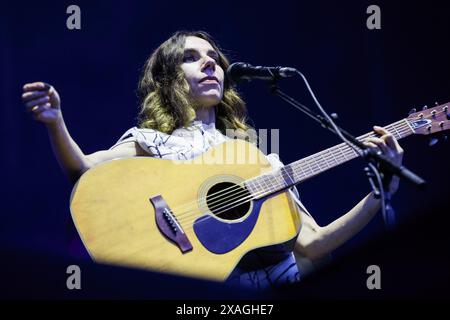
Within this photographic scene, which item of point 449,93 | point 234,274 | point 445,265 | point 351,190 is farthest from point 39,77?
point 445,265

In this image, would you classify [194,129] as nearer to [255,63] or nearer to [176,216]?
[176,216]

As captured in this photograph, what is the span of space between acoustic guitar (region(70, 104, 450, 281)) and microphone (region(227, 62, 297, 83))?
1.03ft

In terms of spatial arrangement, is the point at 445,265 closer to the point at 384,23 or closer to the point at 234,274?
the point at 234,274

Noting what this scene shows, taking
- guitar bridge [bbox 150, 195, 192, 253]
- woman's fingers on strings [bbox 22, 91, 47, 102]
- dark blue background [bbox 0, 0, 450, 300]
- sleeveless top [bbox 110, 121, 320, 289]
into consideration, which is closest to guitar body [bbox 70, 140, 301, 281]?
guitar bridge [bbox 150, 195, 192, 253]

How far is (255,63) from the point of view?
3938 mm

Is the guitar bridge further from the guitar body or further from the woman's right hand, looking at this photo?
the woman's right hand

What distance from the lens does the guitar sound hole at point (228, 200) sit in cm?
251

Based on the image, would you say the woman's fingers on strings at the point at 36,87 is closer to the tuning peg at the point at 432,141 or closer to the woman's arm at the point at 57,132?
the woman's arm at the point at 57,132

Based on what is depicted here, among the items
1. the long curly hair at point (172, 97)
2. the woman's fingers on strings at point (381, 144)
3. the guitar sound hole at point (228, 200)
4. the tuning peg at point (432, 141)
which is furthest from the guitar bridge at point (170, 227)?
the tuning peg at point (432, 141)

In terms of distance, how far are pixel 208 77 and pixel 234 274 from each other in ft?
3.21

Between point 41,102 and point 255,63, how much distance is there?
192 centimetres

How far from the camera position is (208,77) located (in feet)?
10.2

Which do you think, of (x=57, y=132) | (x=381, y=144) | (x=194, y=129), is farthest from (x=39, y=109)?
(x=381, y=144)

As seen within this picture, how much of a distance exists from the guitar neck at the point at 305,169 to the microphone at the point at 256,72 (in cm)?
41
